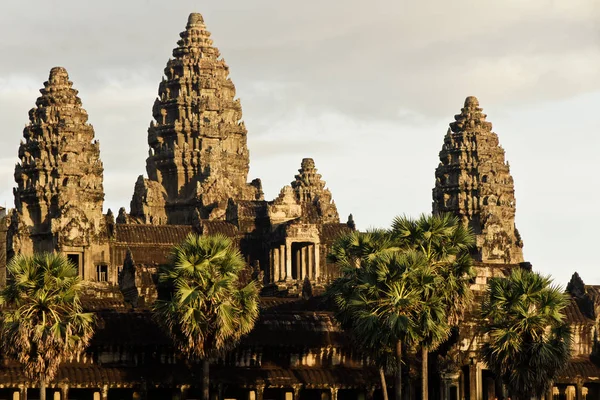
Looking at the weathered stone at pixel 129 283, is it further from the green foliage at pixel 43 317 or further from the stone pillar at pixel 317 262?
the green foliage at pixel 43 317

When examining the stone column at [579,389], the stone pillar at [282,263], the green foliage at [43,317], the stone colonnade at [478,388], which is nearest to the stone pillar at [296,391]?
the stone colonnade at [478,388]

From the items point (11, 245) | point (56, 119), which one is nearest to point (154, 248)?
point (11, 245)

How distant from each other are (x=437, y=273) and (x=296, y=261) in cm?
5486

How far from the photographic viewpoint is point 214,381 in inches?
4946

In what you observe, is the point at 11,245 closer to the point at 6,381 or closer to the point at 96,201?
the point at 96,201

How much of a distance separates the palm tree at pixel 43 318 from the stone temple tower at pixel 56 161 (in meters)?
69.0

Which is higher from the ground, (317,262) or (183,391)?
(317,262)

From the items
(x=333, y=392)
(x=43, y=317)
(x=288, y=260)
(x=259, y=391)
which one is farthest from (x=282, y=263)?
(x=43, y=317)

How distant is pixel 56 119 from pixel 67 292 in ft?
265

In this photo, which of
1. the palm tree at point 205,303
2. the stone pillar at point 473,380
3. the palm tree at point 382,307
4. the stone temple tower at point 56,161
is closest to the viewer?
the palm tree at point 382,307

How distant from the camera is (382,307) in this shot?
115 m

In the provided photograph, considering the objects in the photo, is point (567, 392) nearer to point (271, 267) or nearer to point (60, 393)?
point (60, 393)

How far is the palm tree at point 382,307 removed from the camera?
114000 mm

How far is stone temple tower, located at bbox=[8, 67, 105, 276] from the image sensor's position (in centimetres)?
18888
